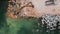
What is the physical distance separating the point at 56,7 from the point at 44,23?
149 millimetres

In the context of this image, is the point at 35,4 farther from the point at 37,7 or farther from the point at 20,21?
the point at 20,21

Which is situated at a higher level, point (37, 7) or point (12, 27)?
point (37, 7)

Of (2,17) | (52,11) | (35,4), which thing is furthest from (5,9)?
(52,11)

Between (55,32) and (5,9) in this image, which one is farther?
(5,9)

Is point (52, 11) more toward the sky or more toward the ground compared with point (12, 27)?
more toward the sky

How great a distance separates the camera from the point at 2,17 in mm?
1701

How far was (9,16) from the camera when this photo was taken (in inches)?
66.5

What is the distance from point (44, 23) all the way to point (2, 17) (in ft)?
1.04

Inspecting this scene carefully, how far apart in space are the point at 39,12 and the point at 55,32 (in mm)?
192

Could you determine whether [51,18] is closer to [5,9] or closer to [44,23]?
[44,23]

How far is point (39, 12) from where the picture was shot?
1661 millimetres

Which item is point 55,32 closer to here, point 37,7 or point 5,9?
point 37,7

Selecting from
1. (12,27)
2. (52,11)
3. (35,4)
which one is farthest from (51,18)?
(12,27)

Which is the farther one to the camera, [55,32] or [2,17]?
[2,17]
